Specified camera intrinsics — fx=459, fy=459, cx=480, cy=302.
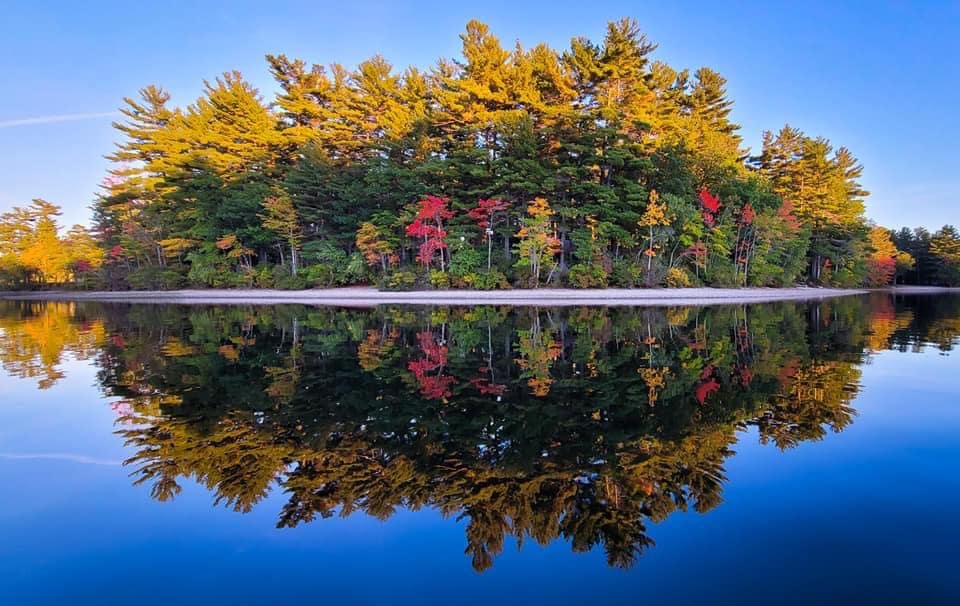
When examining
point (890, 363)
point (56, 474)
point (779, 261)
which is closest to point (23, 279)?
point (56, 474)

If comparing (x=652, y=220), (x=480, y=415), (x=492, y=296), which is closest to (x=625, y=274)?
(x=652, y=220)

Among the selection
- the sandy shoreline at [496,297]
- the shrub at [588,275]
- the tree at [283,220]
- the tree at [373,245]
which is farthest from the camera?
the tree at [283,220]

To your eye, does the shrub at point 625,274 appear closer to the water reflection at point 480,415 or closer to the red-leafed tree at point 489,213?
the red-leafed tree at point 489,213

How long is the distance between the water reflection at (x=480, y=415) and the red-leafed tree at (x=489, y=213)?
14.0 m

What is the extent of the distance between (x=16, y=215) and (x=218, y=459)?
5403 cm

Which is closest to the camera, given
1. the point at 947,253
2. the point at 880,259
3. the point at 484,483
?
the point at 484,483

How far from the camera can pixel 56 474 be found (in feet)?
12.0

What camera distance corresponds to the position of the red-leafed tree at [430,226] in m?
23.8

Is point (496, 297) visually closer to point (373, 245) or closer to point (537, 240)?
point (537, 240)

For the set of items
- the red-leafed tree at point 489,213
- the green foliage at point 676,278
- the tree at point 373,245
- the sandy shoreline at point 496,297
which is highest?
the red-leafed tree at point 489,213

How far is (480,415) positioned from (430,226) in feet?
67.5

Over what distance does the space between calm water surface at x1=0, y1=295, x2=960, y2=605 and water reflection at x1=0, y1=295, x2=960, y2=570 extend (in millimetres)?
26

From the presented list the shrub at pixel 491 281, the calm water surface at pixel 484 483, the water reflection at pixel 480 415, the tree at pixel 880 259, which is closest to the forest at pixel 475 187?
the shrub at pixel 491 281

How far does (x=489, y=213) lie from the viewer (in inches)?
947
